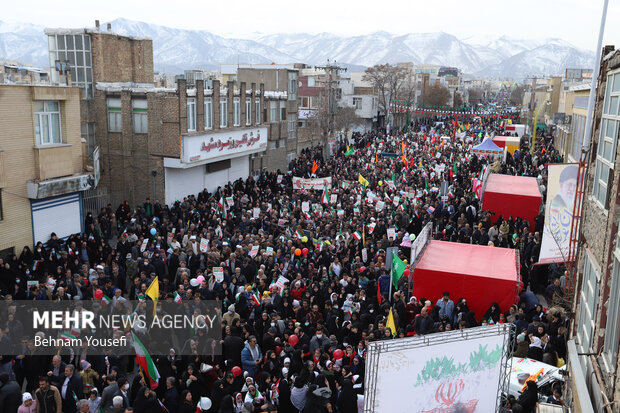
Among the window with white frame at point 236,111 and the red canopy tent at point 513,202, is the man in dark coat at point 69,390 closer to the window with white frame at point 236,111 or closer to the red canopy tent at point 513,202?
the red canopy tent at point 513,202

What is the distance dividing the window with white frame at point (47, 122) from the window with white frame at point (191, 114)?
303 inches

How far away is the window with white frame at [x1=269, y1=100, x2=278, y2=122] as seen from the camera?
36.5 meters

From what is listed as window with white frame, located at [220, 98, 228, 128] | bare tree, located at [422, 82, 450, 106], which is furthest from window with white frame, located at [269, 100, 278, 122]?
bare tree, located at [422, 82, 450, 106]

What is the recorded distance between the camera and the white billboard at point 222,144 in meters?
25.7

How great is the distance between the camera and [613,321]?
6.03m

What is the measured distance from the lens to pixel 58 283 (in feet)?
43.5

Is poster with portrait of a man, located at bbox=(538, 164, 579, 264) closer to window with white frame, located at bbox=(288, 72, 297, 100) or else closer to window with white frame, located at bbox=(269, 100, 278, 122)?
window with white frame, located at bbox=(269, 100, 278, 122)

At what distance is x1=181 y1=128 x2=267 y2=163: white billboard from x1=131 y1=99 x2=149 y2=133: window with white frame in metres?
2.13

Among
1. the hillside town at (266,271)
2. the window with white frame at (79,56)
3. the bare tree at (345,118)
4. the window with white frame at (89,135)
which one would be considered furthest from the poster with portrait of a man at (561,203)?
the bare tree at (345,118)

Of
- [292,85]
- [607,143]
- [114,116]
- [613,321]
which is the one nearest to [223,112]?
[114,116]

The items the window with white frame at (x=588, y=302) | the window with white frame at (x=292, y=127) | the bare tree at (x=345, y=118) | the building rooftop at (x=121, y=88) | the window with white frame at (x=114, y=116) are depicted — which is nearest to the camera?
the window with white frame at (x=588, y=302)

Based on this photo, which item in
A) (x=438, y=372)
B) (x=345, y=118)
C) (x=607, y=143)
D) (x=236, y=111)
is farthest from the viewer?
(x=345, y=118)

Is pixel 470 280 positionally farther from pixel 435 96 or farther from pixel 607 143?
pixel 435 96

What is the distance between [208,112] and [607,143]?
2237 cm
